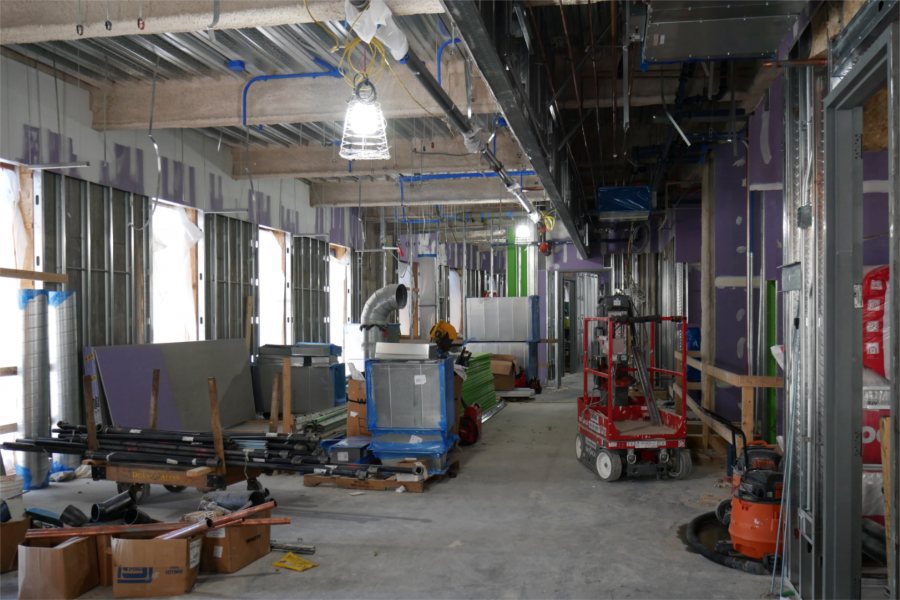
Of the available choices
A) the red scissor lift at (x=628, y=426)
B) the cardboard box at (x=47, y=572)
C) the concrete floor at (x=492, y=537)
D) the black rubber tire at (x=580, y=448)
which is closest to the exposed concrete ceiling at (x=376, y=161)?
the red scissor lift at (x=628, y=426)

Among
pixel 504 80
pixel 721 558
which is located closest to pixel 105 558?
pixel 504 80

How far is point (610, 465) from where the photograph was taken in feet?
21.2

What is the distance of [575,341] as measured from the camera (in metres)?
17.5

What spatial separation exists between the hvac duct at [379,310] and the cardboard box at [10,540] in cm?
470

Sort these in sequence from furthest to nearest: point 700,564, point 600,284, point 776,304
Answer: point 600,284 < point 776,304 < point 700,564

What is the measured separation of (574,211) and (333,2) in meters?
5.98

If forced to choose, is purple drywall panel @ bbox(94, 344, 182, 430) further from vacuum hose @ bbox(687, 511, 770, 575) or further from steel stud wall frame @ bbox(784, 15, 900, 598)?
steel stud wall frame @ bbox(784, 15, 900, 598)

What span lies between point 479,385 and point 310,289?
326 cm

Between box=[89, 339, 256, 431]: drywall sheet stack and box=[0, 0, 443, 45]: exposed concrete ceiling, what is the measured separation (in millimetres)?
3000

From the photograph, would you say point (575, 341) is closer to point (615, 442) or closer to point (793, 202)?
point (615, 442)

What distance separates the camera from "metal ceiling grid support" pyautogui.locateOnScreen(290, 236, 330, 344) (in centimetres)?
1066

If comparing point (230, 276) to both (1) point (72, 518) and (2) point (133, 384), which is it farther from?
(1) point (72, 518)

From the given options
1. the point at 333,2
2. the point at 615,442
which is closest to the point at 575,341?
the point at 615,442

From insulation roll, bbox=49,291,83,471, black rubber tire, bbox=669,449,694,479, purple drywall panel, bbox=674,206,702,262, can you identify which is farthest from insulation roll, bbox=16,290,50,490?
purple drywall panel, bbox=674,206,702,262
